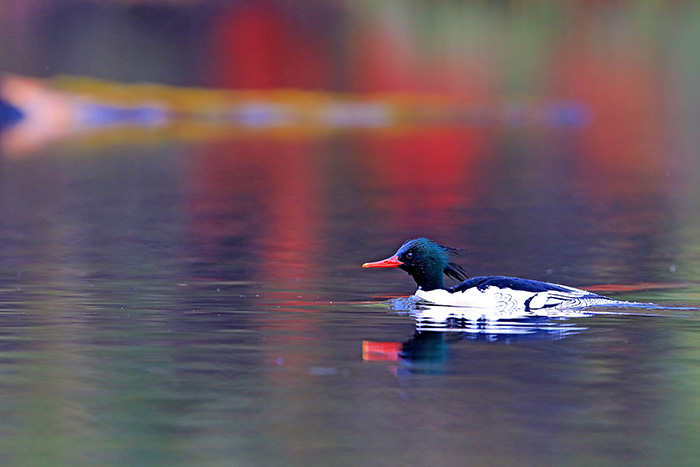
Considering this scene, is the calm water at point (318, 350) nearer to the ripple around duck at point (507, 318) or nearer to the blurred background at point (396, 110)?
the ripple around duck at point (507, 318)

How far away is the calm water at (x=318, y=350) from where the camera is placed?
7734 mm

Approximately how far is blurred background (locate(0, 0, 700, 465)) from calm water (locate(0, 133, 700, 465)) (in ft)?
0.10

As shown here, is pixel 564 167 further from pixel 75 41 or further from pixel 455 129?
pixel 75 41

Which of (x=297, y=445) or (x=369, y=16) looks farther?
(x=369, y=16)

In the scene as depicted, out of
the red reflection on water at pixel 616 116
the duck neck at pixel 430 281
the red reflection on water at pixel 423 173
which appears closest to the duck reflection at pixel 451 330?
the duck neck at pixel 430 281

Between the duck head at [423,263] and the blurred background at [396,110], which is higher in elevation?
the blurred background at [396,110]

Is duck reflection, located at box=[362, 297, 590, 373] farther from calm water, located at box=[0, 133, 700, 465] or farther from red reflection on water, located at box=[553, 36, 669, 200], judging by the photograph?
red reflection on water, located at box=[553, 36, 669, 200]

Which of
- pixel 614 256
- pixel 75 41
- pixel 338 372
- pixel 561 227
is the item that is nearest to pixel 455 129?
pixel 75 41

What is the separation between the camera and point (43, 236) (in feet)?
63.1

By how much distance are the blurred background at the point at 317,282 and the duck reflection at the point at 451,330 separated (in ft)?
0.62

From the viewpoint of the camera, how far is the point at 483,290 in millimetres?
12086

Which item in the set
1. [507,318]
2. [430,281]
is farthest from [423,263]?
[507,318]

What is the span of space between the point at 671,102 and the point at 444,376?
66.6 meters

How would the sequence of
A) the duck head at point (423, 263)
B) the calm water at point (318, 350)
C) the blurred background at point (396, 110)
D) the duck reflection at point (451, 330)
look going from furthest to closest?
1. the blurred background at point (396, 110)
2. the duck head at point (423, 263)
3. the duck reflection at point (451, 330)
4. the calm water at point (318, 350)
